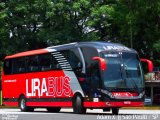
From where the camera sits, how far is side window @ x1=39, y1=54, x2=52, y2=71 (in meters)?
30.0

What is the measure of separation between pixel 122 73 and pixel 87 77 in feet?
5.98

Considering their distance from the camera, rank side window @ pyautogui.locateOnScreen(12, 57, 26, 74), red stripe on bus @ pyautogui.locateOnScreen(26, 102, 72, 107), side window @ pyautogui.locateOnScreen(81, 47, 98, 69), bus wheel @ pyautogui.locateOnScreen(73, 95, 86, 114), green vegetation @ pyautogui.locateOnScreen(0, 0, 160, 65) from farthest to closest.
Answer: green vegetation @ pyautogui.locateOnScreen(0, 0, 160, 65)
side window @ pyautogui.locateOnScreen(12, 57, 26, 74)
red stripe on bus @ pyautogui.locateOnScreen(26, 102, 72, 107)
bus wheel @ pyautogui.locateOnScreen(73, 95, 86, 114)
side window @ pyautogui.locateOnScreen(81, 47, 98, 69)

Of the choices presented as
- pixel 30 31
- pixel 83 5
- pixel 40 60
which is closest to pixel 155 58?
pixel 83 5

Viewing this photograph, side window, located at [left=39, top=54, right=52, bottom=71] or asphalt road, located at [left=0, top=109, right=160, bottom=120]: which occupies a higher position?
side window, located at [left=39, top=54, right=52, bottom=71]

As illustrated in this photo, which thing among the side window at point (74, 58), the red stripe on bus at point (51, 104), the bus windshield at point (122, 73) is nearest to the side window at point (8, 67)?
the red stripe on bus at point (51, 104)

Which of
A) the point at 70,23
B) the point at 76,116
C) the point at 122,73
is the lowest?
the point at 76,116

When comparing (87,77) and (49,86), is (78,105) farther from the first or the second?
(49,86)

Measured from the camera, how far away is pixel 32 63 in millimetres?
31797

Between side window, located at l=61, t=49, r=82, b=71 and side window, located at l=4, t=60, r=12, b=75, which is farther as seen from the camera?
side window, located at l=4, t=60, r=12, b=75

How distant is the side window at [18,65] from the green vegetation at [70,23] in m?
15.7

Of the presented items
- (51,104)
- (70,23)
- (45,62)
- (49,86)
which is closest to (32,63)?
(45,62)

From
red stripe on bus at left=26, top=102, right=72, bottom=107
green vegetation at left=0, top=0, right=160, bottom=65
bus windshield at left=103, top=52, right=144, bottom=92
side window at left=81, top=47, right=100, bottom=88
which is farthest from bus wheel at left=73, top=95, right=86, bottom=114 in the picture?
green vegetation at left=0, top=0, right=160, bottom=65

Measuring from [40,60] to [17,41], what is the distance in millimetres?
21586

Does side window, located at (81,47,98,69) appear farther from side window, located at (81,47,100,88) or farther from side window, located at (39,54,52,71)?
side window, located at (39,54,52,71)
